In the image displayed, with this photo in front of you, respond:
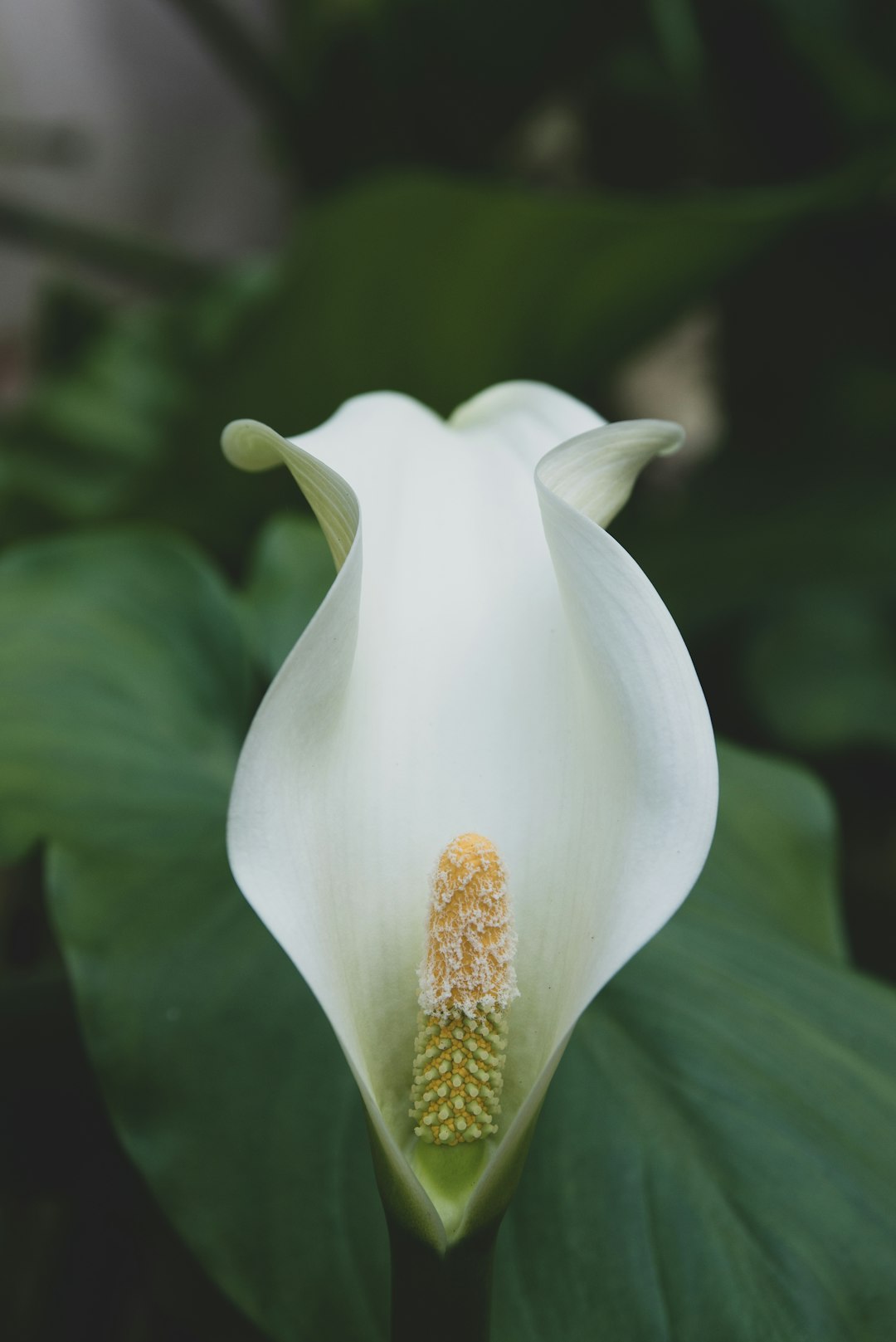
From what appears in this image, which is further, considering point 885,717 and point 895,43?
point 895,43

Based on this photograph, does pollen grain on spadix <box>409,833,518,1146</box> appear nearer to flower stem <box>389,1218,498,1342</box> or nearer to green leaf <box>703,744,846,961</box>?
flower stem <box>389,1218,498,1342</box>

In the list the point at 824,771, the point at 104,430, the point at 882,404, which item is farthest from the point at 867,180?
the point at 104,430

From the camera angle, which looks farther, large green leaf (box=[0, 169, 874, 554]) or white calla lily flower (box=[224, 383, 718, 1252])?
large green leaf (box=[0, 169, 874, 554])

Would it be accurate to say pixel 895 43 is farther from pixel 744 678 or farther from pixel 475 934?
pixel 475 934

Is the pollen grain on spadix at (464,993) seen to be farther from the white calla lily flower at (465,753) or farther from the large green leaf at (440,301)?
the large green leaf at (440,301)

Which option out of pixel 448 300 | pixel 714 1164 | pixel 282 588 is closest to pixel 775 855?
pixel 714 1164

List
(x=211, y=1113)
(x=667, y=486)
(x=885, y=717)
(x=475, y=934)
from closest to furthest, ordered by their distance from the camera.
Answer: (x=475, y=934) → (x=211, y=1113) → (x=885, y=717) → (x=667, y=486)

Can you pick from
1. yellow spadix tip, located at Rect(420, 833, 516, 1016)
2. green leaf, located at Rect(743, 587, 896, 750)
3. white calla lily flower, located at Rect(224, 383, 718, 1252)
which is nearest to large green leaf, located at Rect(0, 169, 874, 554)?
green leaf, located at Rect(743, 587, 896, 750)
